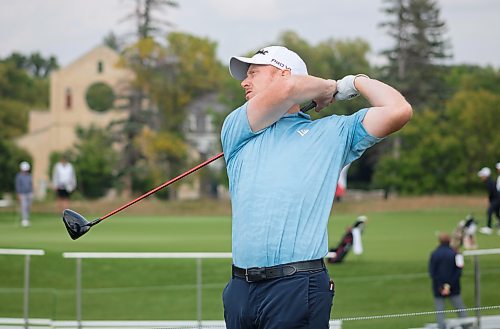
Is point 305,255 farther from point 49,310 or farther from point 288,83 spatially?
point 49,310

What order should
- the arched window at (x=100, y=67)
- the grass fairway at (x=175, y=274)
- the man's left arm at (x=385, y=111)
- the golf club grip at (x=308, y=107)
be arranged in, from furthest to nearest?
1. the arched window at (x=100, y=67)
2. the grass fairway at (x=175, y=274)
3. the golf club grip at (x=308, y=107)
4. the man's left arm at (x=385, y=111)

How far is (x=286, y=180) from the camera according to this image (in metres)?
4.39

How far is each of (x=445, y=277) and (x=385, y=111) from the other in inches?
380

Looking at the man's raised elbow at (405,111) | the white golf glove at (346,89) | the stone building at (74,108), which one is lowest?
the man's raised elbow at (405,111)

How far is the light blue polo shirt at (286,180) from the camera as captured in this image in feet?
14.3

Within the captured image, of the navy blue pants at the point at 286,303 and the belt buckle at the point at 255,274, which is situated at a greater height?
the belt buckle at the point at 255,274

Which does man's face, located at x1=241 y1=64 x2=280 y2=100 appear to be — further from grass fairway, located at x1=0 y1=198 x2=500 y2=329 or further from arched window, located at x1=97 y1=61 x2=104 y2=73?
arched window, located at x1=97 y1=61 x2=104 y2=73

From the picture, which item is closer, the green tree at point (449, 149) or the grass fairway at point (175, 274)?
the grass fairway at point (175, 274)

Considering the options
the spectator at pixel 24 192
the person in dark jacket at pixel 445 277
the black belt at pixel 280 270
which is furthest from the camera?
the spectator at pixel 24 192

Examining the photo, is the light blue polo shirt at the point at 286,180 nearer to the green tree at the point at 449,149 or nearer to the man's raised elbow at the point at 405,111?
the man's raised elbow at the point at 405,111

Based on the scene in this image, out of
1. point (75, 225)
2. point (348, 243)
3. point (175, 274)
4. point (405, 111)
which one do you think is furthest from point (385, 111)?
point (348, 243)

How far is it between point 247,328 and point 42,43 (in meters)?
67.2

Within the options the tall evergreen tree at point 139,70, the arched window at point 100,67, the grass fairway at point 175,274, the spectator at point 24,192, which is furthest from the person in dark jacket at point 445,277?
the arched window at point 100,67

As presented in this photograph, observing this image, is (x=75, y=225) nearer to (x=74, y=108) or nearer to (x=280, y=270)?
(x=280, y=270)
